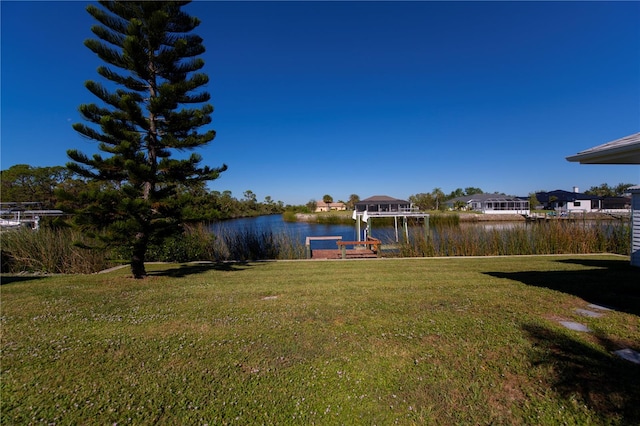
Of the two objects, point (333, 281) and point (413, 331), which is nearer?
point (413, 331)

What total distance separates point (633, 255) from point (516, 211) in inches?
1616

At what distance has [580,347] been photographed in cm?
239

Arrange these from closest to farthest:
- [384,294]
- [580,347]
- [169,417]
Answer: [169,417]
[580,347]
[384,294]

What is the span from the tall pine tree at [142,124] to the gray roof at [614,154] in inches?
231

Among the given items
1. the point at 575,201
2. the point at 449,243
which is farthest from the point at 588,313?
the point at 575,201

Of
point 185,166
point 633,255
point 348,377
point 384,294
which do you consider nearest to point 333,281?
point 384,294

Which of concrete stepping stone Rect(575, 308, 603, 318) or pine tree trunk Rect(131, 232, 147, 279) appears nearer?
concrete stepping stone Rect(575, 308, 603, 318)

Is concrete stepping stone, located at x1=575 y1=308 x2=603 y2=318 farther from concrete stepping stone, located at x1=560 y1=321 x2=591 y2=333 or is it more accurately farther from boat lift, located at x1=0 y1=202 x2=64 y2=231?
boat lift, located at x1=0 y1=202 x2=64 y2=231

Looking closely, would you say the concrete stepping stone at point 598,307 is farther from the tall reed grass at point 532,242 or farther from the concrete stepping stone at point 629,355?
the tall reed grass at point 532,242

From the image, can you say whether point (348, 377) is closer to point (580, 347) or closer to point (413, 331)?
point (413, 331)

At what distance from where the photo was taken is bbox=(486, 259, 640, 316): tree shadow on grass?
3623mm

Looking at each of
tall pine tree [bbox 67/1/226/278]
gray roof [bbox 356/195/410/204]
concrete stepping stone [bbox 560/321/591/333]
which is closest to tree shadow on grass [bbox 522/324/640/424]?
concrete stepping stone [bbox 560/321/591/333]

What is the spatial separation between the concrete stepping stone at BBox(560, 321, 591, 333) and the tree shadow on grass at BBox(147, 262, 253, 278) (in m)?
5.64

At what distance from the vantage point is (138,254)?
543 centimetres
